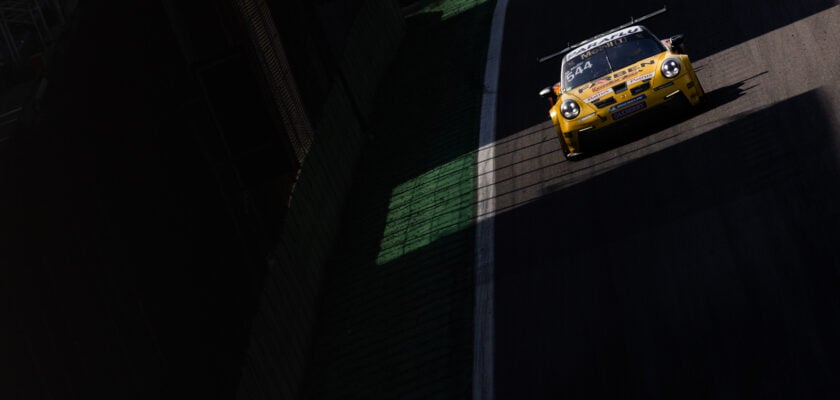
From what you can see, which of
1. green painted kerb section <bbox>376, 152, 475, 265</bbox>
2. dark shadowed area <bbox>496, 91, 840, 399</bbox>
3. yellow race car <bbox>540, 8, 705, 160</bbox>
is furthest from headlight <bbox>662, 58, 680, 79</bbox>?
green painted kerb section <bbox>376, 152, 475, 265</bbox>

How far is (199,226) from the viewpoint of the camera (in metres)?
12.5

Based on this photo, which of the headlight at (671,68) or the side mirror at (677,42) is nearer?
the headlight at (671,68)

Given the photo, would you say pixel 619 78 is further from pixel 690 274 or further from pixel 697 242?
pixel 690 274

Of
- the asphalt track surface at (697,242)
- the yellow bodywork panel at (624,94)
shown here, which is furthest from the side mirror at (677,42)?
the asphalt track surface at (697,242)

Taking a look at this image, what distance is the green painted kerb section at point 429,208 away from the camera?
16375mm

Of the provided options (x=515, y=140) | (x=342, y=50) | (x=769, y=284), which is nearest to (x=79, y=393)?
(x=769, y=284)

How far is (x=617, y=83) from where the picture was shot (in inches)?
618

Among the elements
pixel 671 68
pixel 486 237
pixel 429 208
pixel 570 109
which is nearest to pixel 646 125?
pixel 671 68

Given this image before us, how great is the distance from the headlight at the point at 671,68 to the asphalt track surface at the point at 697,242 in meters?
0.70

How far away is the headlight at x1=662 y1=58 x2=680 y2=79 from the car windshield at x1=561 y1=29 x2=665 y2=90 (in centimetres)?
66

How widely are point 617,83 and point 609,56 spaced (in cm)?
98

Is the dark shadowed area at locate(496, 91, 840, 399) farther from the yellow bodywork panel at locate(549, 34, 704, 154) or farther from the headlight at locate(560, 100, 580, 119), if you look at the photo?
the headlight at locate(560, 100, 580, 119)

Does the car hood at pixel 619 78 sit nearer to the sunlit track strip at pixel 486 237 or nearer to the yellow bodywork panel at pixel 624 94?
the yellow bodywork panel at pixel 624 94

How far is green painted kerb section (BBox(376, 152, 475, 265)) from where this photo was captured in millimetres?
16375
